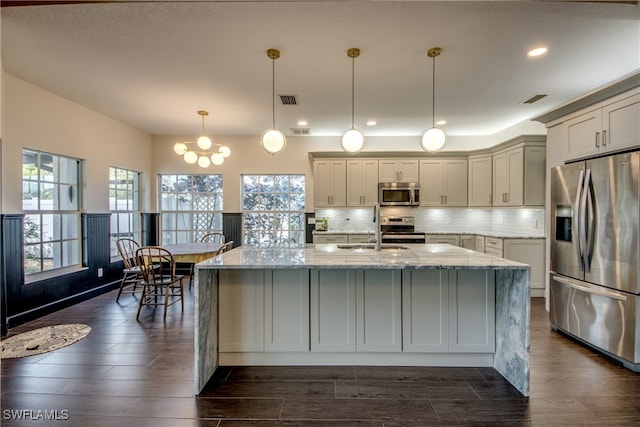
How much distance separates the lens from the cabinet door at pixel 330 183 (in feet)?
18.9

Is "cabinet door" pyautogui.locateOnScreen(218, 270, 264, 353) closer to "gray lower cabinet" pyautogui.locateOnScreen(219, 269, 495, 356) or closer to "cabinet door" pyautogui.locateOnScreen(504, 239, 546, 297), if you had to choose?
"gray lower cabinet" pyautogui.locateOnScreen(219, 269, 495, 356)

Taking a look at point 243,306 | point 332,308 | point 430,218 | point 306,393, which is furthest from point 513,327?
point 430,218

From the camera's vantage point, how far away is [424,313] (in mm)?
2469

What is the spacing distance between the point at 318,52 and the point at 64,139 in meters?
3.63

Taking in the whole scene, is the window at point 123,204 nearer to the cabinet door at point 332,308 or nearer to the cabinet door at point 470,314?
the cabinet door at point 332,308

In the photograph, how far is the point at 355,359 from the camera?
2.52 m

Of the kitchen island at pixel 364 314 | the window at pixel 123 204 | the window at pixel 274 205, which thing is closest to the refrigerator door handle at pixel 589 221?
the kitchen island at pixel 364 314

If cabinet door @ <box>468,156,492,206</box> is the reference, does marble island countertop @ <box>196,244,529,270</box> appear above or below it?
below

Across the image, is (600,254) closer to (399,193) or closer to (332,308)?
(332,308)

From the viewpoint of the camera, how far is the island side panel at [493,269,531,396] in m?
2.11

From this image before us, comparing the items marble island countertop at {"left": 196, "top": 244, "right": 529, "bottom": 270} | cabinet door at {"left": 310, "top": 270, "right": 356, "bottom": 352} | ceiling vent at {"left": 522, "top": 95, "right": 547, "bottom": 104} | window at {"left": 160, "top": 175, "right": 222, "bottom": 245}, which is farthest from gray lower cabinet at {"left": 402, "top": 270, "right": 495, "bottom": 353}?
window at {"left": 160, "top": 175, "right": 222, "bottom": 245}

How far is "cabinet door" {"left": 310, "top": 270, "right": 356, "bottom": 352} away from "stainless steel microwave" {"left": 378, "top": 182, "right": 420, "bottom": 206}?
3372mm

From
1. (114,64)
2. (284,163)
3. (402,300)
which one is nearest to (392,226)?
(284,163)

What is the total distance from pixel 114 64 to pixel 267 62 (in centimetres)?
153
